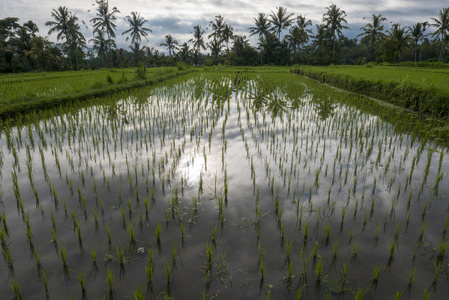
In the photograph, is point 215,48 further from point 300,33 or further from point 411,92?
point 411,92

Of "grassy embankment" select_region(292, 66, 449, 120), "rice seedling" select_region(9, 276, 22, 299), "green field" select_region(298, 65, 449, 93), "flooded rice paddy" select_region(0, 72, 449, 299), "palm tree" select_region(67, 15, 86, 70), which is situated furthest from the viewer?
"palm tree" select_region(67, 15, 86, 70)

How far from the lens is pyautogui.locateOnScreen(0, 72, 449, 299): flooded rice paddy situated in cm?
184

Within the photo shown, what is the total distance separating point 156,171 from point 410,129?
16.9 feet

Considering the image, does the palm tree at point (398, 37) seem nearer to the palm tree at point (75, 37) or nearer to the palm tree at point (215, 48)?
the palm tree at point (215, 48)

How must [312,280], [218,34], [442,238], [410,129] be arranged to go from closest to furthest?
[312,280] → [442,238] → [410,129] → [218,34]

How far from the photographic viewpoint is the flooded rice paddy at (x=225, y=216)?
6.02 feet

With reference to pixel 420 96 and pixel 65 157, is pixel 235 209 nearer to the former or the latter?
pixel 65 157

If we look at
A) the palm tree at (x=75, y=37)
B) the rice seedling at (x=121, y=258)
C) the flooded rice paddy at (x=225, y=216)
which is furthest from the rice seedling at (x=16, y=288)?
the palm tree at (x=75, y=37)

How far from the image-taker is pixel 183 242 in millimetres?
2256

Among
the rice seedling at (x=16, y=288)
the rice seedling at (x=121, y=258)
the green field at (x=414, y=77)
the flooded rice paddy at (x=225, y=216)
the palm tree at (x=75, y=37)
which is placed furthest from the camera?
the palm tree at (x=75, y=37)

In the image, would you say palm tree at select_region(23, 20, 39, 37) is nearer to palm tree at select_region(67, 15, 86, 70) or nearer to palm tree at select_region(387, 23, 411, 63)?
palm tree at select_region(67, 15, 86, 70)

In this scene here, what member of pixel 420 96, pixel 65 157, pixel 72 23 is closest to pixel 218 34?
pixel 72 23

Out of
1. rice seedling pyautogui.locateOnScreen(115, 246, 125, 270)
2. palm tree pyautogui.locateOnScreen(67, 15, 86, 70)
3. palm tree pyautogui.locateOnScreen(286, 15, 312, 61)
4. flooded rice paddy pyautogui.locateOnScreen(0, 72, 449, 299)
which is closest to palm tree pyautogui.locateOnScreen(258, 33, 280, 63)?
palm tree pyautogui.locateOnScreen(286, 15, 312, 61)

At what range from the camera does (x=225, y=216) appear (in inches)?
104
